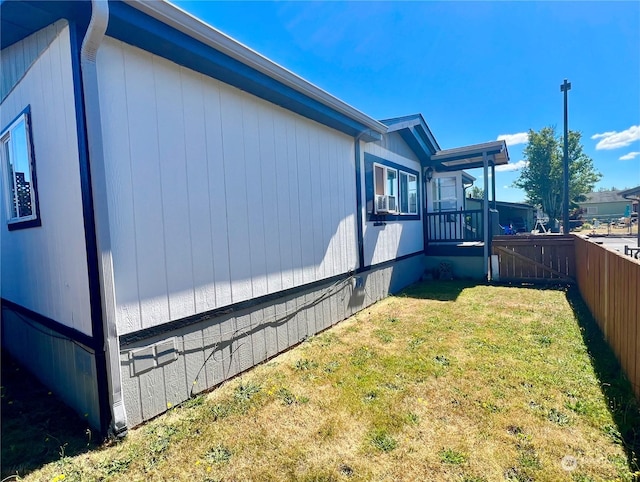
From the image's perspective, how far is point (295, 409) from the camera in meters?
2.87

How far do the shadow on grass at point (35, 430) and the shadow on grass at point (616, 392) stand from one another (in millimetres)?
3950

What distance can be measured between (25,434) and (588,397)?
493cm

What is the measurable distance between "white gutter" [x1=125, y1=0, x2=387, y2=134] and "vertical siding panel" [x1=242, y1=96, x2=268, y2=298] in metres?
0.47

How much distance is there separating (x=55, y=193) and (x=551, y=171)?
32002 mm

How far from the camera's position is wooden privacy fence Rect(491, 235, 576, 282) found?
7914 mm

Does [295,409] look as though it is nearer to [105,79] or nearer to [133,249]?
[133,249]

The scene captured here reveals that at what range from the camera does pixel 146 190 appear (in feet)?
9.04

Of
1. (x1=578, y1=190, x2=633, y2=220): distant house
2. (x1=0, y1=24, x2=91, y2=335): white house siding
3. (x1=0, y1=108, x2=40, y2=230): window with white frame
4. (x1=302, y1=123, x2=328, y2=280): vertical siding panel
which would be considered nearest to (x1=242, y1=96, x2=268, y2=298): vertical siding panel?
(x1=302, y1=123, x2=328, y2=280): vertical siding panel

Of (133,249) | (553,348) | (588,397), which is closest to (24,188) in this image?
(133,249)

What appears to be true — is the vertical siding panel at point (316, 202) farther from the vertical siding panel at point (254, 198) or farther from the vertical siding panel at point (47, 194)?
the vertical siding panel at point (47, 194)

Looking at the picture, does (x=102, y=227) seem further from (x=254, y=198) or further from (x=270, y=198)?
(x=270, y=198)

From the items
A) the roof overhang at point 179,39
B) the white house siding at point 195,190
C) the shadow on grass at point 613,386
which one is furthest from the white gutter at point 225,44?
the shadow on grass at point 613,386

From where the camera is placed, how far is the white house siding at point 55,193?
257cm

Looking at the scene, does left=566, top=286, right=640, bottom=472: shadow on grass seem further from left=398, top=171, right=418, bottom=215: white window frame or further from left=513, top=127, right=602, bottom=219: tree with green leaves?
left=513, top=127, right=602, bottom=219: tree with green leaves
